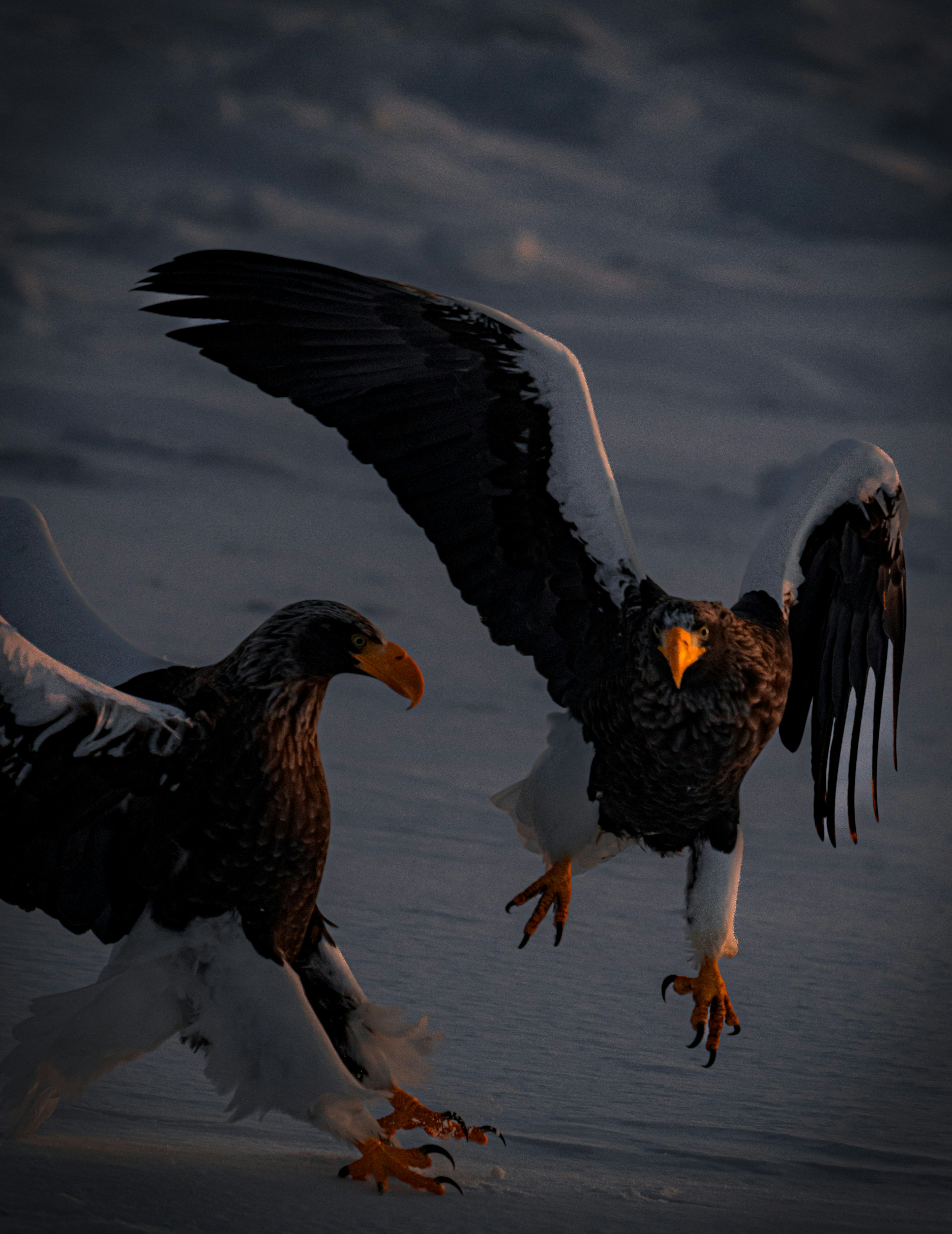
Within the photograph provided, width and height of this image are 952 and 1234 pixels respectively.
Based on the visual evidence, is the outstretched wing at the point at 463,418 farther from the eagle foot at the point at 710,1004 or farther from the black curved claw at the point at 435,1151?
the black curved claw at the point at 435,1151

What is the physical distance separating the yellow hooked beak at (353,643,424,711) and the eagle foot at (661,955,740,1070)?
42.0 inches

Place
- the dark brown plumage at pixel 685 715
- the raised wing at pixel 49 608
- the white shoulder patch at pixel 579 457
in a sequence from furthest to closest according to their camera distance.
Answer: the white shoulder patch at pixel 579 457
the raised wing at pixel 49 608
the dark brown plumage at pixel 685 715

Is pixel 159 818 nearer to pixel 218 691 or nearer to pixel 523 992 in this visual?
pixel 218 691

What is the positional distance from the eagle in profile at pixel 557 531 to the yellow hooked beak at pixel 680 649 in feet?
0.49

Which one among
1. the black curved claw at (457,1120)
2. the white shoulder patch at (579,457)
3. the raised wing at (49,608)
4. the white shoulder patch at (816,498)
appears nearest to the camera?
the black curved claw at (457,1120)

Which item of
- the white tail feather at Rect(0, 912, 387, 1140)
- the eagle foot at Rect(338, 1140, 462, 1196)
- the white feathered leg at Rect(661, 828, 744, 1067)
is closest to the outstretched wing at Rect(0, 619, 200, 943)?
the white tail feather at Rect(0, 912, 387, 1140)

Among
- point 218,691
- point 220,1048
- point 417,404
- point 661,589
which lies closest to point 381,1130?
point 220,1048

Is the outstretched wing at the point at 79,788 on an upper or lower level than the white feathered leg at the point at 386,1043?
upper

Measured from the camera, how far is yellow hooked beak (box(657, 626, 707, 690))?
2422 millimetres

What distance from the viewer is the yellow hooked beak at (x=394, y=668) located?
7.36ft

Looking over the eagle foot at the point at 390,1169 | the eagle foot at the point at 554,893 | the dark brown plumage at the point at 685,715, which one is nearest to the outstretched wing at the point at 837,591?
the dark brown plumage at the point at 685,715

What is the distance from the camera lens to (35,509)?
2959 millimetres

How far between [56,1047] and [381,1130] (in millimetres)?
604

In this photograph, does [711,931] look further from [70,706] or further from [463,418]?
[70,706]
